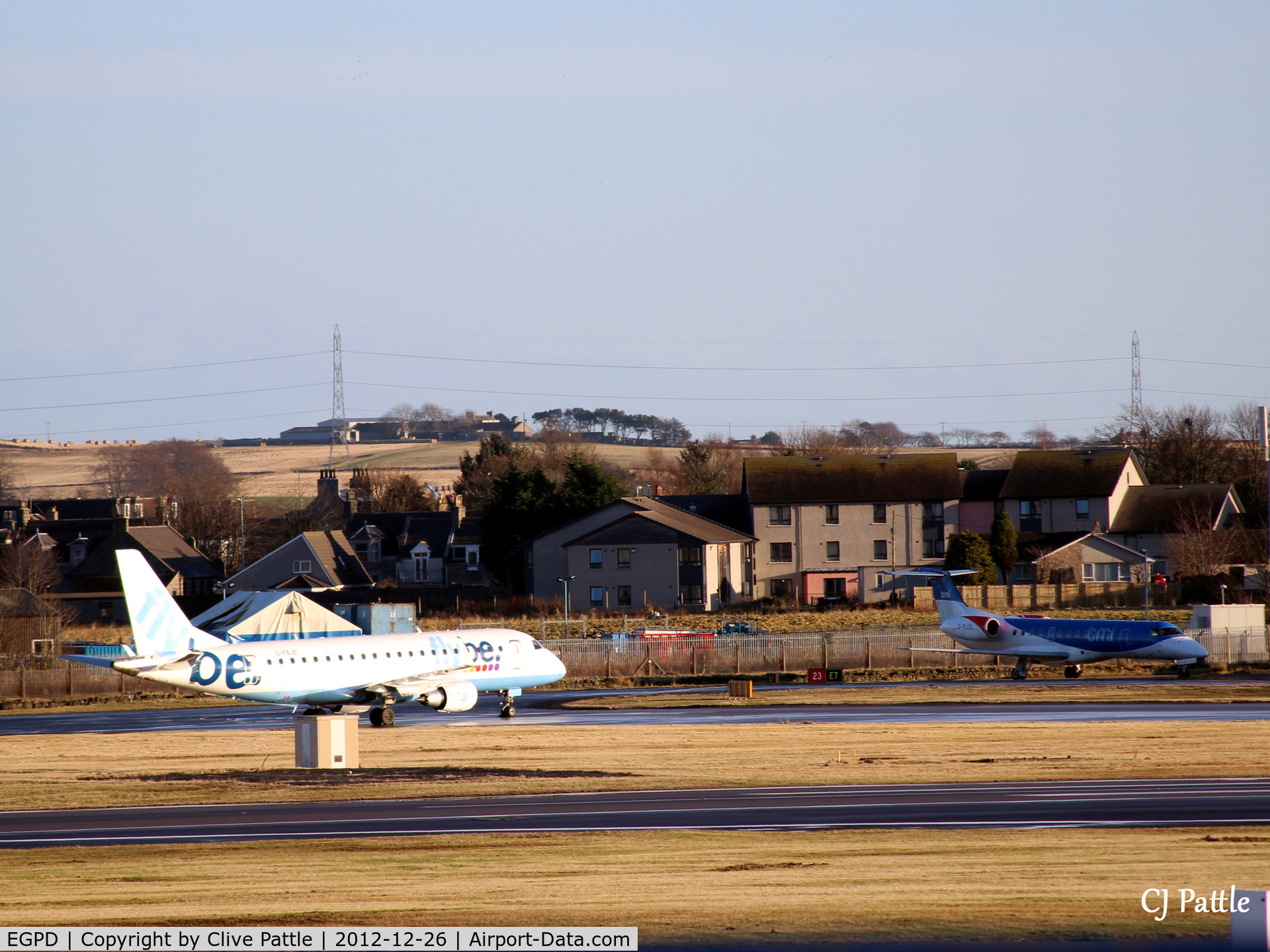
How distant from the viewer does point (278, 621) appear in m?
71.1

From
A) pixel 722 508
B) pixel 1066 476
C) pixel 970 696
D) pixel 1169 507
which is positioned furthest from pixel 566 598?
pixel 1169 507

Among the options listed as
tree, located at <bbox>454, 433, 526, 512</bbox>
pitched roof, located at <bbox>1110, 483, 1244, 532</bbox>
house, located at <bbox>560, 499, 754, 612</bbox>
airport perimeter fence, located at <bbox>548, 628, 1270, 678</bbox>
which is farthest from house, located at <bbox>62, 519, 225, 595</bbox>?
pitched roof, located at <bbox>1110, 483, 1244, 532</bbox>

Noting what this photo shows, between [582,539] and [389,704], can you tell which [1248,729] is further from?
[582,539]

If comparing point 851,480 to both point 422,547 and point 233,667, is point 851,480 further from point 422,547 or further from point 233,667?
point 233,667

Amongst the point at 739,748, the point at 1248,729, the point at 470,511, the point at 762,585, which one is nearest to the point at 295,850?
the point at 739,748

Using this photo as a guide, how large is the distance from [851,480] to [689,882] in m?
83.4

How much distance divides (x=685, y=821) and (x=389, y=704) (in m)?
23.2

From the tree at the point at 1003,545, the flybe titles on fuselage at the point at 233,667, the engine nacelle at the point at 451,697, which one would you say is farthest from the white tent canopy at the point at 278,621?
the tree at the point at 1003,545

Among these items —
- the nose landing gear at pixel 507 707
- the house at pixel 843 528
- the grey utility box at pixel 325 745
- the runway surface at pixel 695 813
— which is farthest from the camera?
the house at pixel 843 528

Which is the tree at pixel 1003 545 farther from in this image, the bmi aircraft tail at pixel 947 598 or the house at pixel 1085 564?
the bmi aircraft tail at pixel 947 598

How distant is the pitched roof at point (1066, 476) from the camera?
97188 millimetres

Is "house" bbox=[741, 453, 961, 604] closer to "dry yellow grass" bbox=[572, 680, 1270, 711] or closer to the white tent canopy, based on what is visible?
the white tent canopy

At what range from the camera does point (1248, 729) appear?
125ft

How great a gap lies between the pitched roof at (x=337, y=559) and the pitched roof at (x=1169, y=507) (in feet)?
193
